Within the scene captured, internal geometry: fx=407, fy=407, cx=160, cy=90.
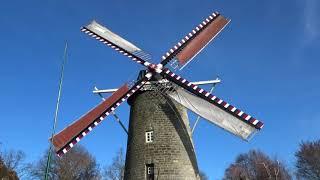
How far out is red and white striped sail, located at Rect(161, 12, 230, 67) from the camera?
2638cm

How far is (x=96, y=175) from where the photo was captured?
209ft

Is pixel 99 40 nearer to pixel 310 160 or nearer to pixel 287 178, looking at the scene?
pixel 310 160

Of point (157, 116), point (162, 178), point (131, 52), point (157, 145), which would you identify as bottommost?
point (162, 178)

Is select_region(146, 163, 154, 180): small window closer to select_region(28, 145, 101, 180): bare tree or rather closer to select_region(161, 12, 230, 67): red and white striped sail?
select_region(161, 12, 230, 67): red and white striped sail

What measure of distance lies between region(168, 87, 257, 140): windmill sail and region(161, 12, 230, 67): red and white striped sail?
273 cm

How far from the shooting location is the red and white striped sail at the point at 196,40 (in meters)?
26.4

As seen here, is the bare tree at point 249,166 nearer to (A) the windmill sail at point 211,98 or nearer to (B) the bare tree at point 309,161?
(B) the bare tree at point 309,161

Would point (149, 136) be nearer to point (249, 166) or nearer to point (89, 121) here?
point (89, 121)

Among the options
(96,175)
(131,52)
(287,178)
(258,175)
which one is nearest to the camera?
(131,52)

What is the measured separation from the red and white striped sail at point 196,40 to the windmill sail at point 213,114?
8.94ft

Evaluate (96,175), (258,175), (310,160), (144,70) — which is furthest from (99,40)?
(258,175)

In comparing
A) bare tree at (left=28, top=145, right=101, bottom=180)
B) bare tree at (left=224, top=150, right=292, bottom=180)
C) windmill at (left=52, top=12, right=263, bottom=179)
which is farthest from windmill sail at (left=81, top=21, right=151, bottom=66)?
bare tree at (left=224, top=150, right=292, bottom=180)

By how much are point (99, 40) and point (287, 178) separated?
52.1m

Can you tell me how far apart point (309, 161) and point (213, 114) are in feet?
142
